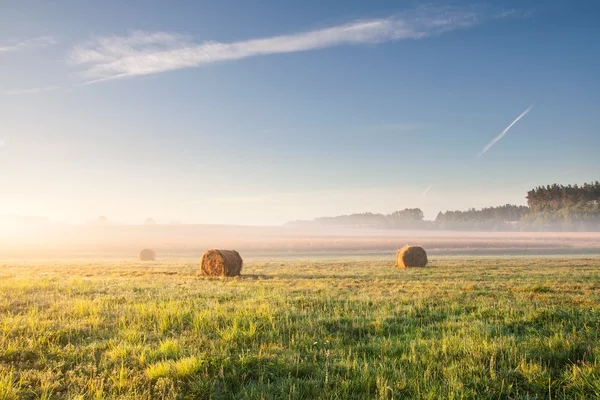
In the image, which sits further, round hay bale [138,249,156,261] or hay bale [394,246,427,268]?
round hay bale [138,249,156,261]

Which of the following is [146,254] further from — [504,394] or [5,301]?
[504,394]

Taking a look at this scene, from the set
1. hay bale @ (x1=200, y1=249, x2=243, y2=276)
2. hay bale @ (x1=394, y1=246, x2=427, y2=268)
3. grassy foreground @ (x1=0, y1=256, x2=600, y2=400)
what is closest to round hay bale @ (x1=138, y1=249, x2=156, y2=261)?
hay bale @ (x1=200, y1=249, x2=243, y2=276)

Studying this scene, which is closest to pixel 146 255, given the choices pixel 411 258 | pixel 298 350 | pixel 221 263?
pixel 221 263

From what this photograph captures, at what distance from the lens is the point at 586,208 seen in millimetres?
120875

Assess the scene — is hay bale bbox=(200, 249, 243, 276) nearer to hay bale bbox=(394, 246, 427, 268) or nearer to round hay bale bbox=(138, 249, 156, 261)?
hay bale bbox=(394, 246, 427, 268)

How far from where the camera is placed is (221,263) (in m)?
28.5

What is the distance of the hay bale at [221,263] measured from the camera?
1121 inches

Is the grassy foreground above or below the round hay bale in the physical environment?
above

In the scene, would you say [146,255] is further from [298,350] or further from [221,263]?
[298,350]

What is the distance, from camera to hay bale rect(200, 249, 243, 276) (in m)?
28.5

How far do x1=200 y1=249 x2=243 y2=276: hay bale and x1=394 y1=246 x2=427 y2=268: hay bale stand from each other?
17.8 meters

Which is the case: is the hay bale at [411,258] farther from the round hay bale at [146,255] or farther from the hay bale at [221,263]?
the round hay bale at [146,255]

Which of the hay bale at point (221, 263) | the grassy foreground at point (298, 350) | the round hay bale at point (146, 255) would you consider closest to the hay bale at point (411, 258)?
the hay bale at point (221, 263)

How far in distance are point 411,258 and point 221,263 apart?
20.0 m
